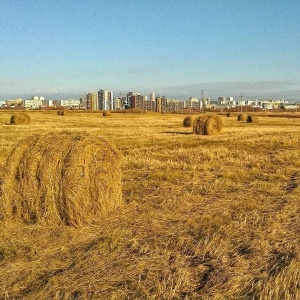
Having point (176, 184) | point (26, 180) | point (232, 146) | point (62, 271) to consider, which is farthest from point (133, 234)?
point (232, 146)

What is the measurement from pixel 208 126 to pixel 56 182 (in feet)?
73.4

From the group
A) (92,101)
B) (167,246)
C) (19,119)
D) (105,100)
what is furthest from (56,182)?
(105,100)

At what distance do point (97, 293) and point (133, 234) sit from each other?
88.8 inches

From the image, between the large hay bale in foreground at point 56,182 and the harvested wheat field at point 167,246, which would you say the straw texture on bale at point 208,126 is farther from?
the large hay bale in foreground at point 56,182

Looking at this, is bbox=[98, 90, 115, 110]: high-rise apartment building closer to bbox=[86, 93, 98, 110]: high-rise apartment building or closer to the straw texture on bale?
bbox=[86, 93, 98, 110]: high-rise apartment building

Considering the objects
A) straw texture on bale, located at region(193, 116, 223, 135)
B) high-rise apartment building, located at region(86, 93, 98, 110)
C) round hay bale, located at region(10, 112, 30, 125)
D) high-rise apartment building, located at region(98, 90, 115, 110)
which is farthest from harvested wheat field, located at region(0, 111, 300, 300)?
high-rise apartment building, located at region(98, 90, 115, 110)

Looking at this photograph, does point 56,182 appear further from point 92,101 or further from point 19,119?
point 92,101

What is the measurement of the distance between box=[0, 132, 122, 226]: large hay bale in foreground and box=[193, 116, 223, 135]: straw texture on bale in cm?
2144

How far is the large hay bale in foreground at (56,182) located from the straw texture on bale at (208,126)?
21436mm

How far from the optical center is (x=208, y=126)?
2944 centimetres

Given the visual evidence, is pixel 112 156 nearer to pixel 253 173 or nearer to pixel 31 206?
pixel 31 206

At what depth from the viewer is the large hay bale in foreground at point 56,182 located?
26.1ft

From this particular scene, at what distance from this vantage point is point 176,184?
11609 millimetres

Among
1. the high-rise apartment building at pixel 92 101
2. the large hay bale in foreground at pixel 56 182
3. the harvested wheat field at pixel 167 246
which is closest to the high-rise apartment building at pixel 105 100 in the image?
the high-rise apartment building at pixel 92 101
